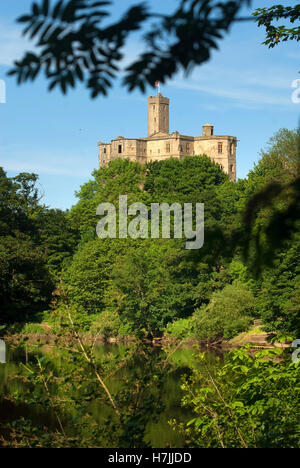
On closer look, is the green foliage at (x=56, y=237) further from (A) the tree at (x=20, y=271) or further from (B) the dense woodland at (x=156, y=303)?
(A) the tree at (x=20, y=271)

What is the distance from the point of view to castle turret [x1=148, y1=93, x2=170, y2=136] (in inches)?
4407

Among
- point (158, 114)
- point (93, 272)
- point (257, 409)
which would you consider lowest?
point (93, 272)

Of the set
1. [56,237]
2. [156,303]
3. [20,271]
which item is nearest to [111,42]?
[20,271]

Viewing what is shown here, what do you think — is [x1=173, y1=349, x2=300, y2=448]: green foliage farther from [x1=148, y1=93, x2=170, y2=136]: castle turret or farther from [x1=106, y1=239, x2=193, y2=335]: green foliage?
[x1=148, y1=93, x2=170, y2=136]: castle turret

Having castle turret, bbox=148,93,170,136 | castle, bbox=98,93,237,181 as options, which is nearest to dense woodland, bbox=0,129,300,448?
castle, bbox=98,93,237,181

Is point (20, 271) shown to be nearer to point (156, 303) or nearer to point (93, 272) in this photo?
point (156, 303)

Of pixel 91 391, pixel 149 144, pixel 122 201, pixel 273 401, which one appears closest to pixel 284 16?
pixel 273 401

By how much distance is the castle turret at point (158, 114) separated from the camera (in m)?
112

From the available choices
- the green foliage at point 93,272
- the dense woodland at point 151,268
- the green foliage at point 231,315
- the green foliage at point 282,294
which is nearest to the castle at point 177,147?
the dense woodland at point 151,268

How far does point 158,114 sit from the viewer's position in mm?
111500

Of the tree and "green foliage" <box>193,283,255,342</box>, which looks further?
"green foliage" <box>193,283,255,342</box>

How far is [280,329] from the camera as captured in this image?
27.4 m

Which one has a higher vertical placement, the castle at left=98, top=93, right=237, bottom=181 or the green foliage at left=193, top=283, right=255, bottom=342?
the castle at left=98, top=93, right=237, bottom=181

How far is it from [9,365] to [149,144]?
7044 centimetres
